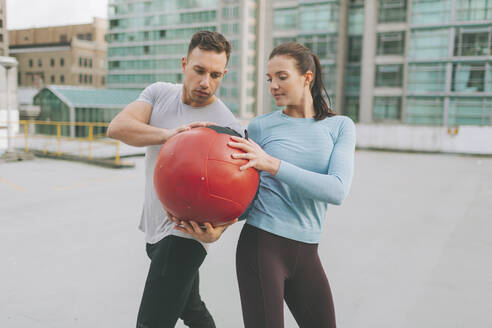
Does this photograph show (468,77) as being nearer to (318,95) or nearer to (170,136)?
(318,95)

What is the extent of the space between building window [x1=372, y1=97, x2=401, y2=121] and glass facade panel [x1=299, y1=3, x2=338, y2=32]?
298 inches

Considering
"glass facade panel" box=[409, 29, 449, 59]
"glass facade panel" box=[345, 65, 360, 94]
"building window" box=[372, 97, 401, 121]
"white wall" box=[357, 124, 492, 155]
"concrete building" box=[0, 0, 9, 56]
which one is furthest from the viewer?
"glass facade panel" box=[345, 65, 360, 94]

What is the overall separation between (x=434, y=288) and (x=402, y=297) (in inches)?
20.4

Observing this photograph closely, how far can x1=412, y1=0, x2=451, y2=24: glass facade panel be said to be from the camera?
109 ft

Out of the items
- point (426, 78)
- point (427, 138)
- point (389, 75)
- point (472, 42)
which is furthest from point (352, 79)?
point (427, 138)

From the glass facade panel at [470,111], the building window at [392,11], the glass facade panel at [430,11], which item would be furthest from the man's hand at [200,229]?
the building window at [392,11]

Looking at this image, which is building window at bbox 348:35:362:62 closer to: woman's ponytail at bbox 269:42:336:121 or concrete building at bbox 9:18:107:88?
woman's ponytail at bbox 269:42:336:121

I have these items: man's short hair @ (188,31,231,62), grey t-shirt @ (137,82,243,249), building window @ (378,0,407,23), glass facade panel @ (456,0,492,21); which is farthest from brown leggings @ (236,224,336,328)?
building window @ (378,0,407,23)

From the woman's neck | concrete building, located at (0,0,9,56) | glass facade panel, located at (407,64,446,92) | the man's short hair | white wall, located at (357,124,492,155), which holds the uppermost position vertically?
concrete building, located at (0,0,9,56)

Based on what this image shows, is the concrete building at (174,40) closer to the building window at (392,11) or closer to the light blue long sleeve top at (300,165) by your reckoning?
the building window at (392,11)

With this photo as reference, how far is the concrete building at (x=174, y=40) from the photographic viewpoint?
5647cm

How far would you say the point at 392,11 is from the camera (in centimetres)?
3600

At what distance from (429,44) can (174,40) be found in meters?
38.6

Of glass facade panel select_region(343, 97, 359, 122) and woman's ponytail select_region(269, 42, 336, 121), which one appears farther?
glass facade panel select_region(343, 97, 359, 122)
